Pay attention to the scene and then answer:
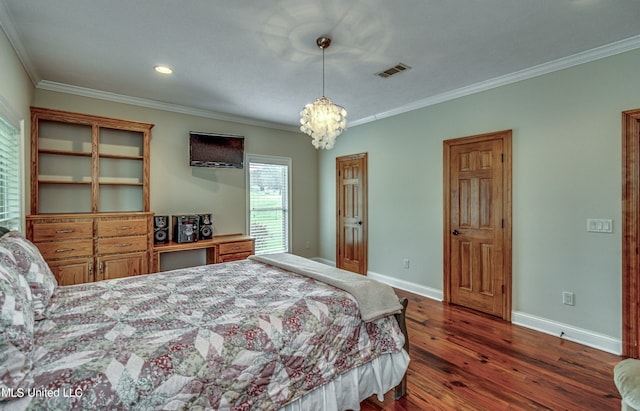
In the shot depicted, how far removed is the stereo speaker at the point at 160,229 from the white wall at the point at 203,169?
11.1 inches

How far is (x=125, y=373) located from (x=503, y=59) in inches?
142

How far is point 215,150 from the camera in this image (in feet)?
14.6

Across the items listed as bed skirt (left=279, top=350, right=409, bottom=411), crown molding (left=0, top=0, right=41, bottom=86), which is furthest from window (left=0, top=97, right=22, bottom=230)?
bed skirt (left=279, top=350, right=409, bottom=411)

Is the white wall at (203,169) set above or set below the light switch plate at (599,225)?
above

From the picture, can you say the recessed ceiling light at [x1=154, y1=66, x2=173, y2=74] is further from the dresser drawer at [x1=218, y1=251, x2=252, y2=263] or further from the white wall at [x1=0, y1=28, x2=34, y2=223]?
the dresser drawer at [x1=218, y1=251, x2=252, y2=263]

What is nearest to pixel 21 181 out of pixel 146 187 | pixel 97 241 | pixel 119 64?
pixel 97 241

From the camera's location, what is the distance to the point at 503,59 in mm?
2791

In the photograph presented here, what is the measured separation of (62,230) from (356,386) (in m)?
3.27

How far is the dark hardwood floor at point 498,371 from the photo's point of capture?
193 cm

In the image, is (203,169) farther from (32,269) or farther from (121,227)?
(32,269)

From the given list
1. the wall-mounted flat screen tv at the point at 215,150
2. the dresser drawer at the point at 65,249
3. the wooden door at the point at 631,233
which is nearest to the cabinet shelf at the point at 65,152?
the dresser drawer at the point at 65,249

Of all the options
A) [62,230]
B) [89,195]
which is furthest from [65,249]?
[89,195]

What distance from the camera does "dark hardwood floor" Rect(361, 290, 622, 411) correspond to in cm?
193

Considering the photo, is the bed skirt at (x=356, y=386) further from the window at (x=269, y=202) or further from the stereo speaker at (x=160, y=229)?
the window at (x=269, y=202)
